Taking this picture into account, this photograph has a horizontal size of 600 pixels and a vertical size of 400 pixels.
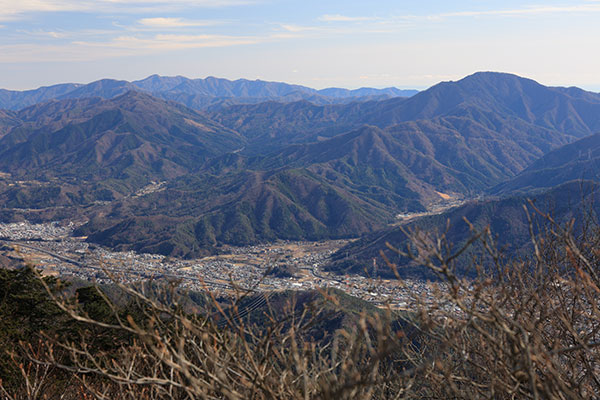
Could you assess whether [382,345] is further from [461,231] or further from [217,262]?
[217,262]

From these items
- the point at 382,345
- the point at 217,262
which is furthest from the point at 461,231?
the point at 382,345

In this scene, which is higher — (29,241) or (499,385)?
(499,385)

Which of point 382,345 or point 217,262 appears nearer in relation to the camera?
point 382,345

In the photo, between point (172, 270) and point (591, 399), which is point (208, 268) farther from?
point (591, 399)

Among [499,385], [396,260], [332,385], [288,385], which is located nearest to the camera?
[332,385]

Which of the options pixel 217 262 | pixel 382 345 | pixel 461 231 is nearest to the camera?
pixel 382 345

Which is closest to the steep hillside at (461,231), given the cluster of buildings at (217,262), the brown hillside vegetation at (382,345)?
the cluster of buildings at (217,262)

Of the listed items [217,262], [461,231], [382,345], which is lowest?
[217,262]

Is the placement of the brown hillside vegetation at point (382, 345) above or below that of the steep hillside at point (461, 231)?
above

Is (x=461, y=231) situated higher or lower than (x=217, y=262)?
higher

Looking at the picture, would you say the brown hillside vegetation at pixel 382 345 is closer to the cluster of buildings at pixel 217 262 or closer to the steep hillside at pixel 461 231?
the cluster of buildings at pixel 217 262

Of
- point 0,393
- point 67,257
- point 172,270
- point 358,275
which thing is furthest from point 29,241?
point 0,393
